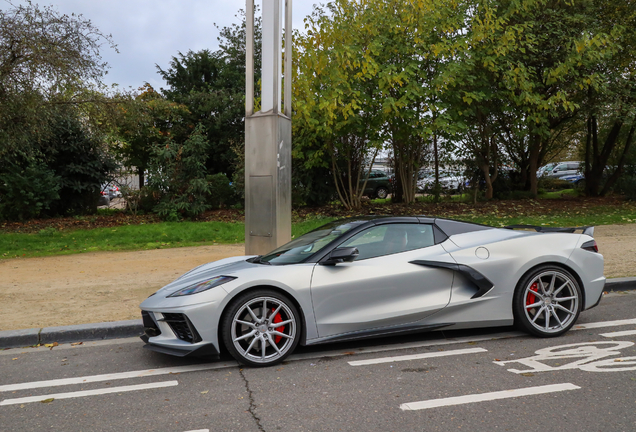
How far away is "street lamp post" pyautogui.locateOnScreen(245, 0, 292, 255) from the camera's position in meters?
8.12

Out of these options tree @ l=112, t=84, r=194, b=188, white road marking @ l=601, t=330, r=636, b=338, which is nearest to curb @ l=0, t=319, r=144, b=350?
white road marking @ l=601, t=330, r=636, b=338

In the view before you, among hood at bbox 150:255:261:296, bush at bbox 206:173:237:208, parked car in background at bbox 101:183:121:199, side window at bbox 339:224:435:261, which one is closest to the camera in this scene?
hood at bbox 150:255:261:296

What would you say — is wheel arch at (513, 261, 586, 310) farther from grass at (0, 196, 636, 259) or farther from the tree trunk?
the tree trunk

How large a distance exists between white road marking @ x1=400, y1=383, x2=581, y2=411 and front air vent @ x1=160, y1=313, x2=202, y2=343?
Result: 1864mm

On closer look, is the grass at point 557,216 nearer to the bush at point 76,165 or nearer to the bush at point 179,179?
the bush at point 179,179

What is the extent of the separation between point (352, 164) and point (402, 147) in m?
1.88

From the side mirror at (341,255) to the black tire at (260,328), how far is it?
0.53m

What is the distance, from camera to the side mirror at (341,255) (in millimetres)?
4906

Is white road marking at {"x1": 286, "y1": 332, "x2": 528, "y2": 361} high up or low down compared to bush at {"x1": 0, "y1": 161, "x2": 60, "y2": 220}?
down

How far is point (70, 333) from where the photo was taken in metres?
5.91

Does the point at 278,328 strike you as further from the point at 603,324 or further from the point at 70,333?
the point at 603,324

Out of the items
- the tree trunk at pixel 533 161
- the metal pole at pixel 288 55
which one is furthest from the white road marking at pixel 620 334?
the tree trunk at pixel 533 161

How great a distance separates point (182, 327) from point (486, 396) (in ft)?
8.26

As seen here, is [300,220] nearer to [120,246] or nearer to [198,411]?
[120,246]
